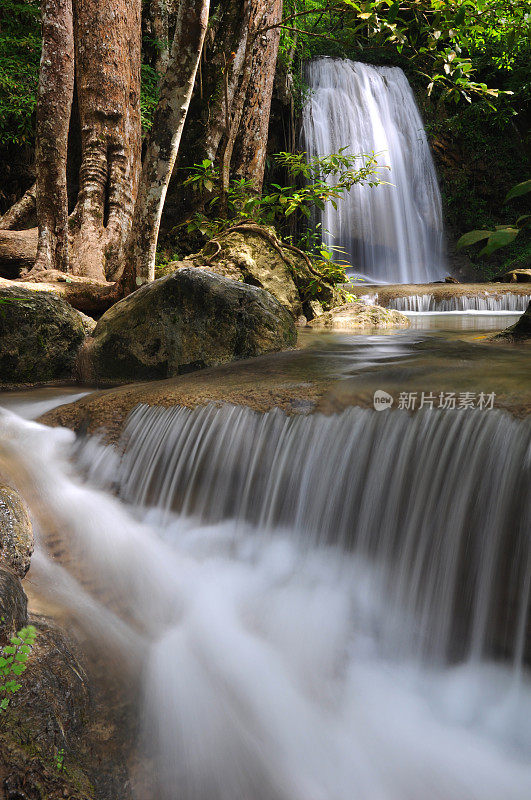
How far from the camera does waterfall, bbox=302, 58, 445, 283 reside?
1346 cm

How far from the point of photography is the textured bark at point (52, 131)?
6.19m

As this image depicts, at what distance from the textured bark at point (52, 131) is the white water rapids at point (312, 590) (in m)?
4.02

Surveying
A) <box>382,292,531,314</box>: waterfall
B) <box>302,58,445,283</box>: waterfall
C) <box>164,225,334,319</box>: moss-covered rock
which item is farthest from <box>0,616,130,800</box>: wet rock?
<box>302,58,445,283</box>: waterfall

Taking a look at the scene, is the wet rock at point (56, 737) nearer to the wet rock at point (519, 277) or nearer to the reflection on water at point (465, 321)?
the reflection on water at point (465, 321)

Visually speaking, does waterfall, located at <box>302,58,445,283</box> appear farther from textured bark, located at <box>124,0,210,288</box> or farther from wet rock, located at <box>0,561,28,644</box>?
wet rock, located at <box>0,561,28,644</box>

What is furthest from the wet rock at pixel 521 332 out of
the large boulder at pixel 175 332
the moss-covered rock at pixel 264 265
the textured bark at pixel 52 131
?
the textured bark at pixel 52 131

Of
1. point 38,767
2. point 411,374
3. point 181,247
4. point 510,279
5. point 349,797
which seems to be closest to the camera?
point 38,767

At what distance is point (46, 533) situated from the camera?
2465mm

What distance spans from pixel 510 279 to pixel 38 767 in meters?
12.4

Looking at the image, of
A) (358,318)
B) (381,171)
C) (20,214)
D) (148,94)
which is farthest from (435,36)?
(381,171)

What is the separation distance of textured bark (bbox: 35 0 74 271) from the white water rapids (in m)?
4.02

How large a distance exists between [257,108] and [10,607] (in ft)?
30.4

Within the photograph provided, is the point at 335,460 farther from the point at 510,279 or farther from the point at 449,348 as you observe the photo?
the point at 510,279

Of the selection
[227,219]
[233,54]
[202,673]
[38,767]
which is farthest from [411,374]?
[233,54]
